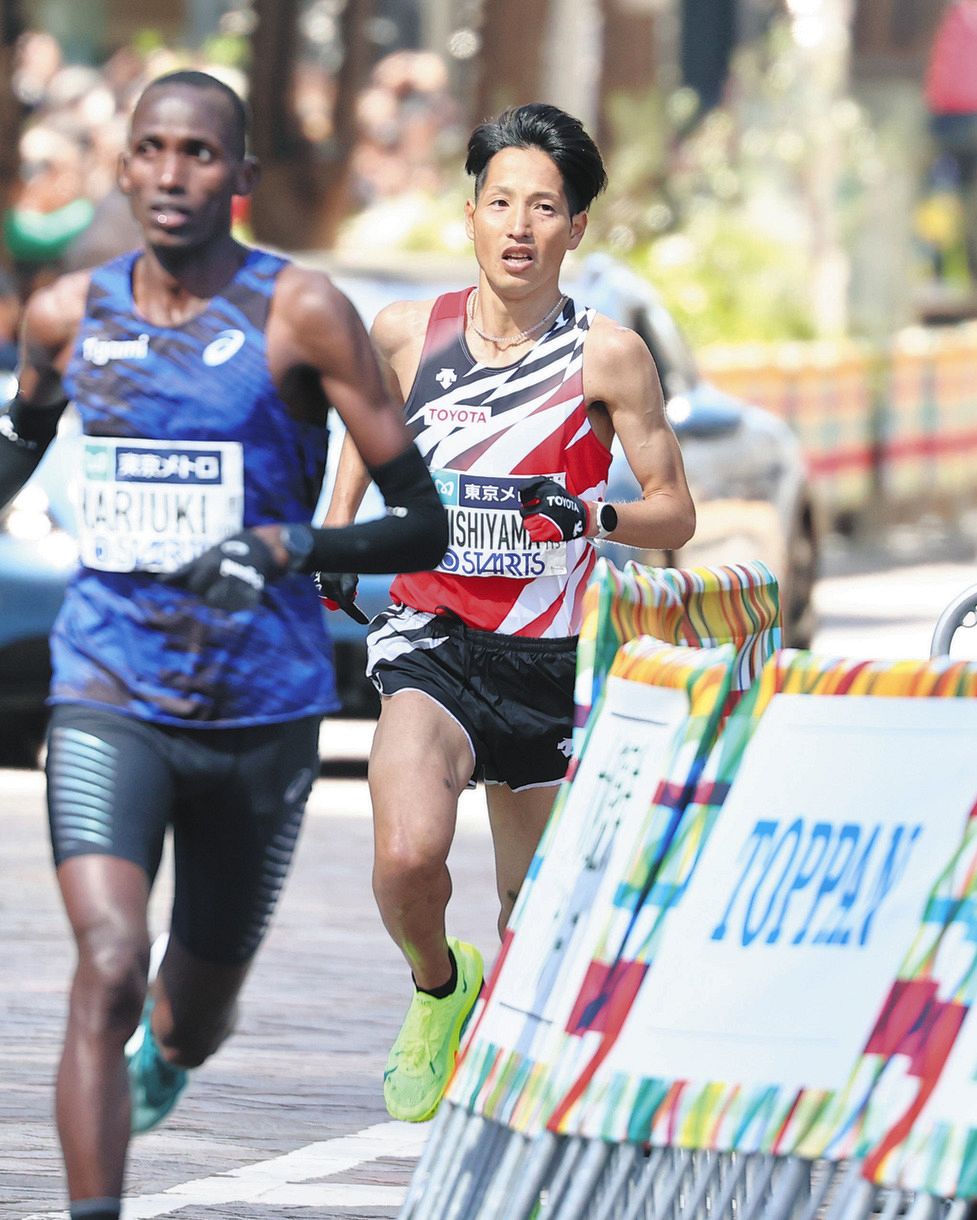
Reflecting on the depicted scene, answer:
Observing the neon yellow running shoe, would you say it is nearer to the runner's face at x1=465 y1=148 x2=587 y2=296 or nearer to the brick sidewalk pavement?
the brick sidewalk pavement

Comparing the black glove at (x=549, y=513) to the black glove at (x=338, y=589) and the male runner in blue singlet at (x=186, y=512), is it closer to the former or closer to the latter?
the black glove at (x=338, y=589)

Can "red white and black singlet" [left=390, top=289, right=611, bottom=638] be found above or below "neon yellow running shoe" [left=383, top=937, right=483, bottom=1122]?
above

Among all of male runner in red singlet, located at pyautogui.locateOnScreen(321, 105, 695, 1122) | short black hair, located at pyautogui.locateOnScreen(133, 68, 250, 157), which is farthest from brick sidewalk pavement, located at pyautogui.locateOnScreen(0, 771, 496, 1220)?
short black hair, located at pyautogui.locateOnScreen(133, 68, 250, 157)

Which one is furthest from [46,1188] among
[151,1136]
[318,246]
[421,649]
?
[318,246]

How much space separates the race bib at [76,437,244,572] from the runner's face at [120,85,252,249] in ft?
1.02

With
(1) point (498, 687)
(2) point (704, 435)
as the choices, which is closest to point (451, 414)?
(1) point (498, 687)

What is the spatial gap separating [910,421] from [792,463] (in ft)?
32.1

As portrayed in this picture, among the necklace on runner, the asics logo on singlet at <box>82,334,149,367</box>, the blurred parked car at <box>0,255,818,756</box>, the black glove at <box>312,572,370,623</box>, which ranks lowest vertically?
the blurred parked car at <box>0,255,818,756</box>

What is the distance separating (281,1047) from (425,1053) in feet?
5.01

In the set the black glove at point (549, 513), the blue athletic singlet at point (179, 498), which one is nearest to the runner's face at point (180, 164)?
the blue athletic singlet at point (179, 498)

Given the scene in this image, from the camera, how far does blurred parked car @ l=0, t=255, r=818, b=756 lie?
447 inches

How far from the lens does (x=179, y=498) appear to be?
504cm

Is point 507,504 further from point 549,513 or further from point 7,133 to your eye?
point 7,133

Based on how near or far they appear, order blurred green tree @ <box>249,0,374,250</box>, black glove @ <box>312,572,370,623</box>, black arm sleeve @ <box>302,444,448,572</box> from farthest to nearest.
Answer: blurred green tree @ <box>249,0,374,250</box>, black glove @ <box>312,572,370,623</box>, black arm sleeve @ <box>302,444,448,572</box>
